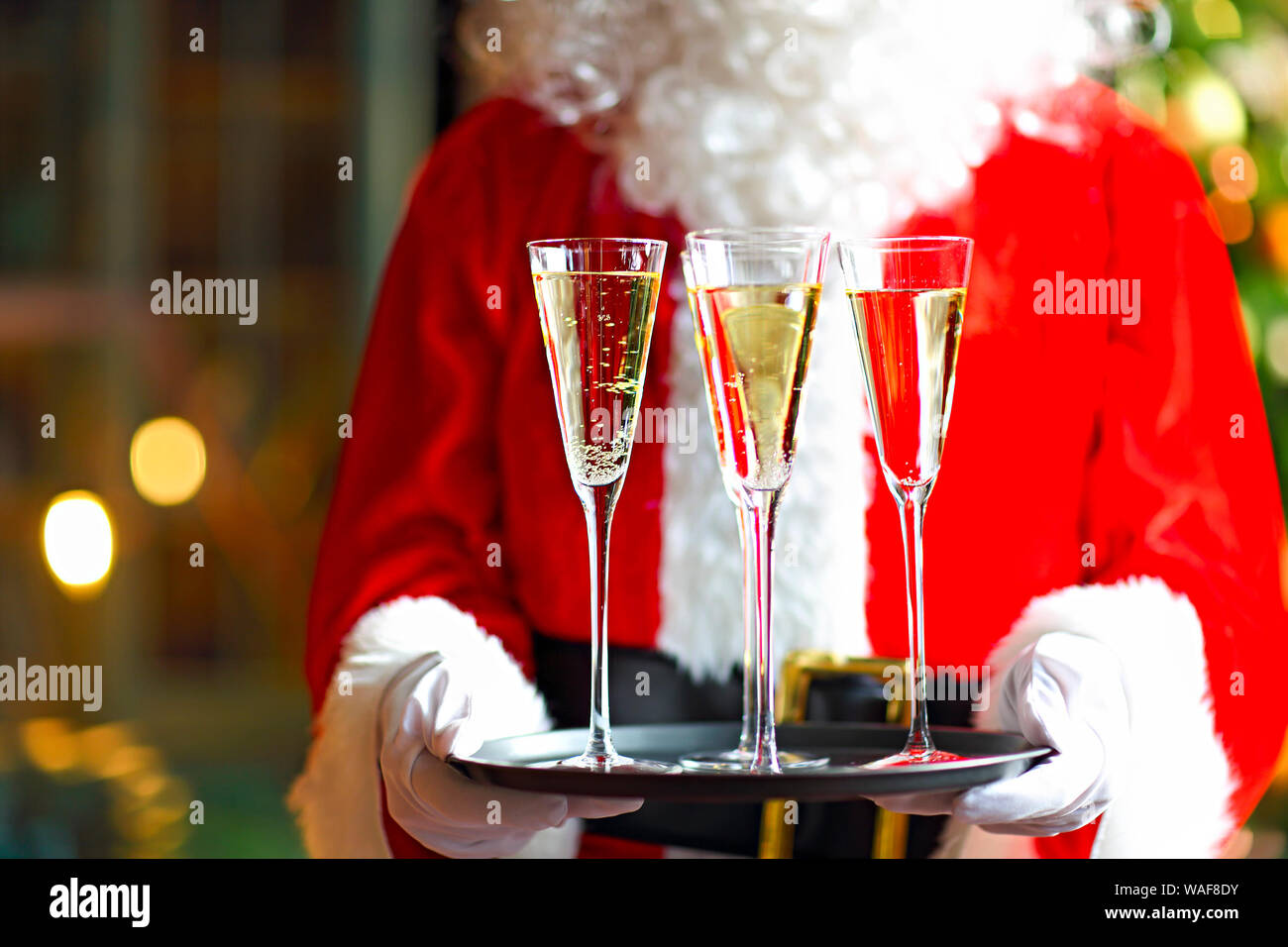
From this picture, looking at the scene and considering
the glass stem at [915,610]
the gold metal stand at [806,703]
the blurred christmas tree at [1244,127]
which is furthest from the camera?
the blurred christmas tree at [1244,127]

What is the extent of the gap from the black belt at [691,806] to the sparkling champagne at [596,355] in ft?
1.34

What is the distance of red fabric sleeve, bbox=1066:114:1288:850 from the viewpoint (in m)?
1.02

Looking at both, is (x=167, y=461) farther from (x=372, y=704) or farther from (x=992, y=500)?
(x=992, y=500)

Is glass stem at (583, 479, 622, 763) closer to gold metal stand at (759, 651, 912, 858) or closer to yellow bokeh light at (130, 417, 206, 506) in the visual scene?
gold metal stand at (759, 651, 912, 858)

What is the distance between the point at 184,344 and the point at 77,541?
59 cm

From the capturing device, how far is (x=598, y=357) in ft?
2.37

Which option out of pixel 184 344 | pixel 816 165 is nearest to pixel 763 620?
pixel 816 165

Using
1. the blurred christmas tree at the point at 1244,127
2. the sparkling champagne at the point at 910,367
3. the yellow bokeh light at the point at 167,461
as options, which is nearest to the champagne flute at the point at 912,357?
the sparkling champagne at the point at 910,367

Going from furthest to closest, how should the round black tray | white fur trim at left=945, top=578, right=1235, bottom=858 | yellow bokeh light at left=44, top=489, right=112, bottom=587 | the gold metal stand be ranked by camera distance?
yellow bokeh light at left=44, top=489, right=112, bottom=587, the gold metal stand, white fur trim at left=945, top=578, right=1235, bottom=858, the round black tray

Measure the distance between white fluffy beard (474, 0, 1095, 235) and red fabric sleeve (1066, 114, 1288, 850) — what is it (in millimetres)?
125

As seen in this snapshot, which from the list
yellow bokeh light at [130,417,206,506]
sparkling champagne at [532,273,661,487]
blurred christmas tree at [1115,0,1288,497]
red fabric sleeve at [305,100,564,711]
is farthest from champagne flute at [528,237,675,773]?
yellow bokeh light at [130,417,206,506]

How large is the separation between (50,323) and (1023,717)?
9.82ft

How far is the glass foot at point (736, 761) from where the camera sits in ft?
2.31

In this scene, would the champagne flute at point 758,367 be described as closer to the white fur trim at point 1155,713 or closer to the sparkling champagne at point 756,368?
the sparkling champagne at point 756,368
